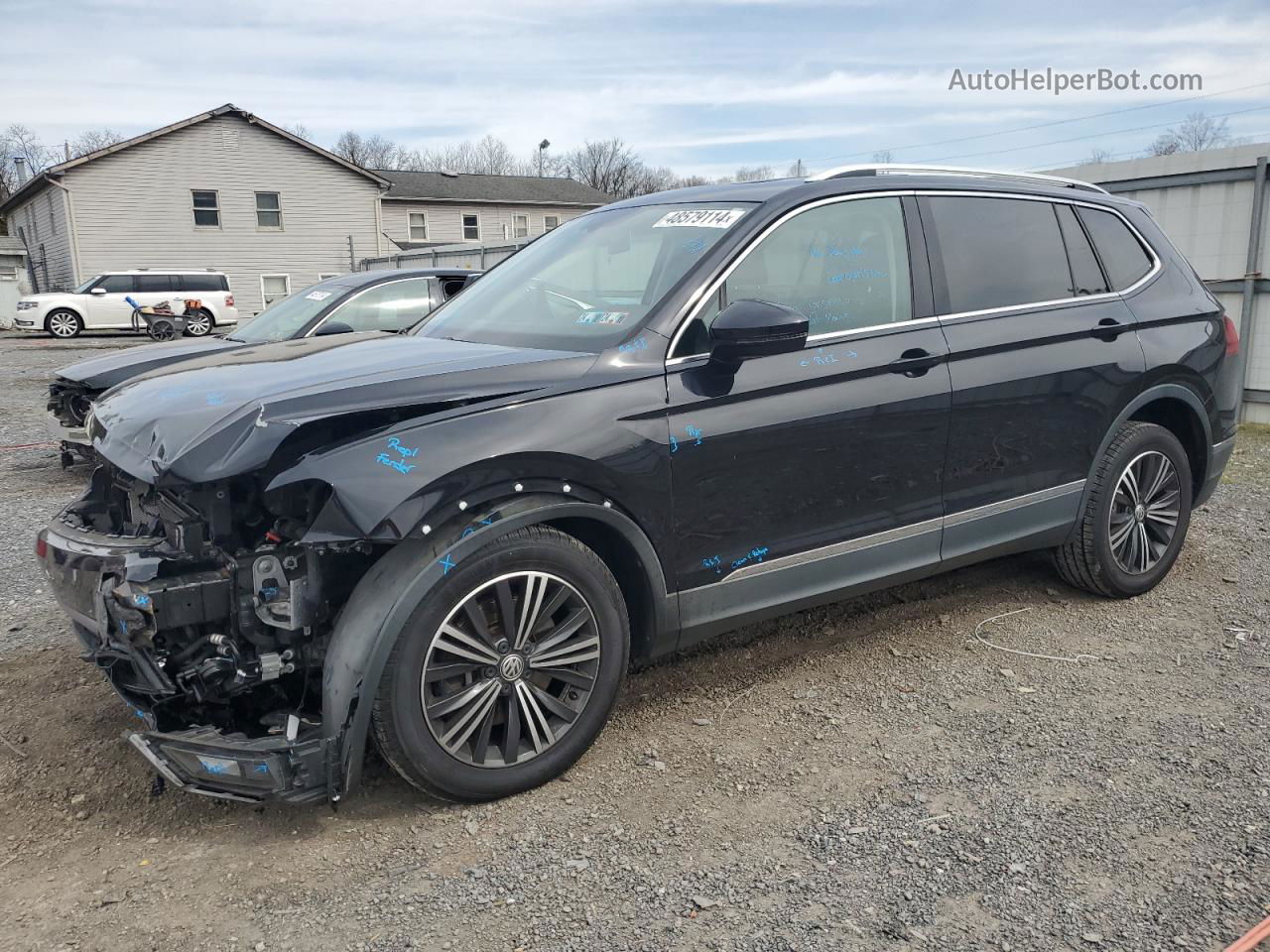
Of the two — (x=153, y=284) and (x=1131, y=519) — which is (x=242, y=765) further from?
(x=153, y=284)

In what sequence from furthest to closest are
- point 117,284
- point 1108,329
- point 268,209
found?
1. point 268,209
2. point 117,284
3. point 1108,329

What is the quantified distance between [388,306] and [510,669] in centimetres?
604

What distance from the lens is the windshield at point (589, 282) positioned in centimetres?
354

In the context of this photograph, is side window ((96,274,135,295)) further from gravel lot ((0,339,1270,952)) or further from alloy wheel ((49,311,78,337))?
gravel lot ((0,339,1270,952))

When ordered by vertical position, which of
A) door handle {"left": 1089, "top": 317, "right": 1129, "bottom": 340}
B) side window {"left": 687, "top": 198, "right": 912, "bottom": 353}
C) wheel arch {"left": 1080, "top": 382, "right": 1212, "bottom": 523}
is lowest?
wheel arch {"left": 1080, "top": 382, "right": 1212, "bottom": 523}

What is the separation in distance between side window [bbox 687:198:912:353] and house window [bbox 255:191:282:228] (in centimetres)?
3317

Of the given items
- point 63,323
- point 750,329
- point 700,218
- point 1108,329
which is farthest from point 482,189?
point 750,329

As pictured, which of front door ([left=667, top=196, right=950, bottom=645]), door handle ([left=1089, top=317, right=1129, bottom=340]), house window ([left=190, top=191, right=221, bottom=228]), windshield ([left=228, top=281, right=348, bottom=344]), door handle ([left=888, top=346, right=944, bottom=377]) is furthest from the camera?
house window ([left=190, top=191, right=221, bottom=228])

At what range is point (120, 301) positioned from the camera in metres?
27.6

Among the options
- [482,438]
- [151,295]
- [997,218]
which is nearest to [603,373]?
[482,438]

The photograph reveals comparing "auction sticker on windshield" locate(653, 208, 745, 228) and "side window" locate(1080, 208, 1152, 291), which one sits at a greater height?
"auction sticker on windshield" locate(653, 208, 745, 228)

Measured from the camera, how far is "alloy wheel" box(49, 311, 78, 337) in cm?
2677

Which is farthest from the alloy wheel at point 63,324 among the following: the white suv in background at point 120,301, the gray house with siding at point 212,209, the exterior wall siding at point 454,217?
the exterior wall siding at point 454,217

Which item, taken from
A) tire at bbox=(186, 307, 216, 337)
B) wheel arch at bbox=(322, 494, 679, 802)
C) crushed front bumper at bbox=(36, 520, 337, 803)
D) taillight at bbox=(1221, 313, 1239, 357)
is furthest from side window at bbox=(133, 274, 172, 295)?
wheel arch at bbox=(322, 494, 679, 802)
